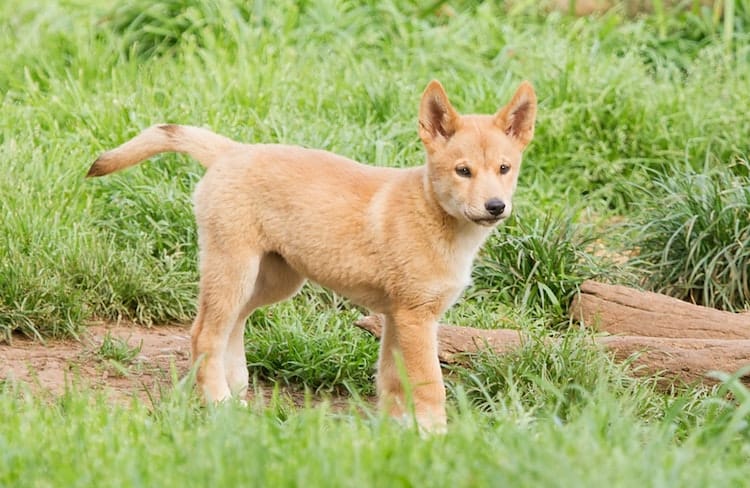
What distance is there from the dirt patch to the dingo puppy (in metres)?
0.40

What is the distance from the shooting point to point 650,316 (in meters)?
6.68

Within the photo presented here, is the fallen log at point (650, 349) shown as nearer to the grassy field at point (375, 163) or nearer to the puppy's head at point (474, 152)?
the grassy field at point (375, 163)

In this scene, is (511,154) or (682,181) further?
(682,181)

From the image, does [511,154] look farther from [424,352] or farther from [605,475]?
[605,475]

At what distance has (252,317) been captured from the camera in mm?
7188

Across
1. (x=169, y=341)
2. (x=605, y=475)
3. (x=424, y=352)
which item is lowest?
(x=169, y=341)

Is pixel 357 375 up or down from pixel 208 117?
down

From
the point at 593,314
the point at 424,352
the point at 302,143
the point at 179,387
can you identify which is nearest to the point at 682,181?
the point at 593,314

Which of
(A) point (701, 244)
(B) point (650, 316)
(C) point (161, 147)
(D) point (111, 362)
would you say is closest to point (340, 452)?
(D) point (111, 362)

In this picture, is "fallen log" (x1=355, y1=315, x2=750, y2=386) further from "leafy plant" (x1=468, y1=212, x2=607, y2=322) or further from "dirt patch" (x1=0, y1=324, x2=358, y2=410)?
"leafy plant" (x1=468, y1=212, x2=607, y2=322)

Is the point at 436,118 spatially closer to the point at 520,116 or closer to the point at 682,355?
the point at 520,116

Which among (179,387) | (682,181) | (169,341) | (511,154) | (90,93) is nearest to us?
(179,387)

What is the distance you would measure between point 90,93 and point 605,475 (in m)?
6.77

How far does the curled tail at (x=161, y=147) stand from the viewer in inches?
237
